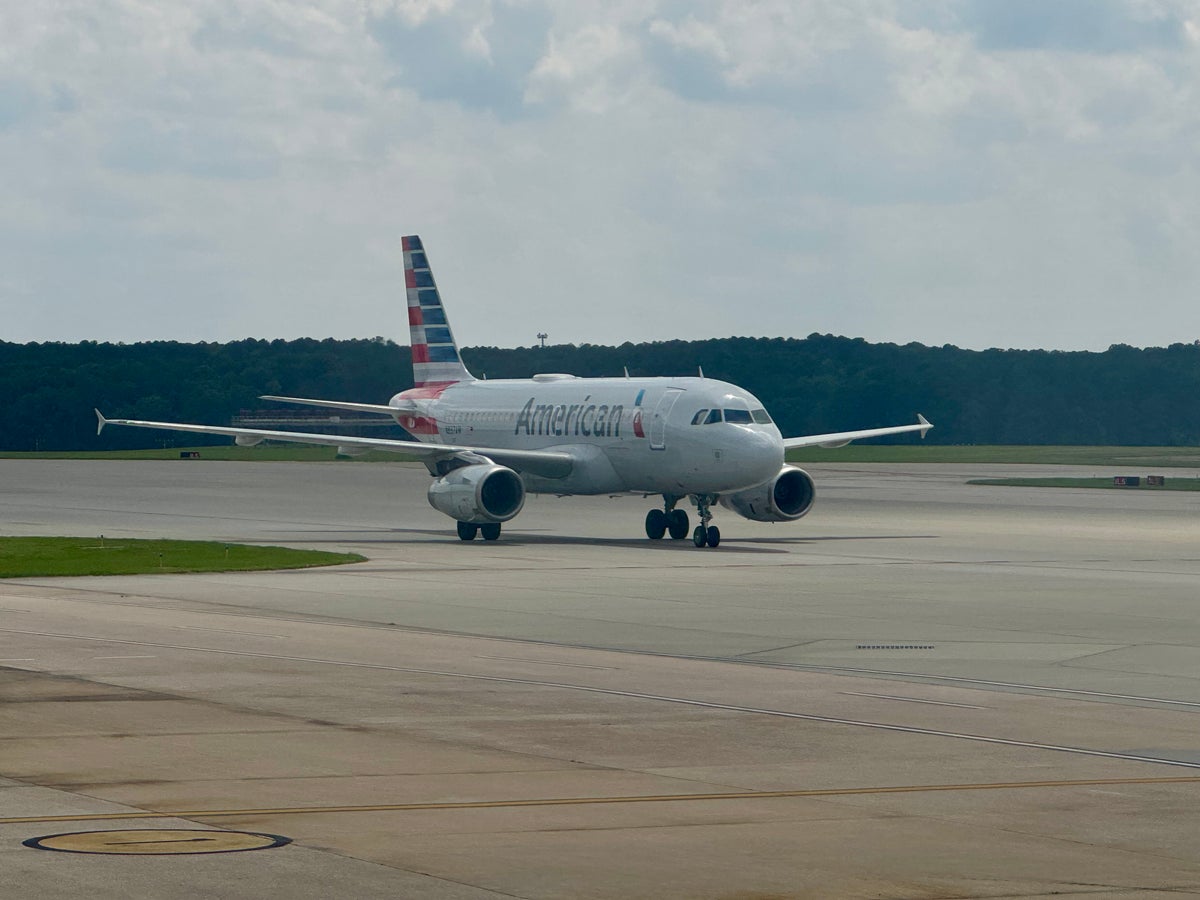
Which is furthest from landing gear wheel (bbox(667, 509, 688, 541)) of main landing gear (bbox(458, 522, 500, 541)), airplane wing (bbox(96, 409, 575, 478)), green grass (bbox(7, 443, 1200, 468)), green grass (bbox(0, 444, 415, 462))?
green grass (bbox(0, 444, 415, 462))

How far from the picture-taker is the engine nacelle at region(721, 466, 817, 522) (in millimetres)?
45406

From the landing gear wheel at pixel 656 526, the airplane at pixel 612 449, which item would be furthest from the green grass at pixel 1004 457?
the landing gear wheel at pixel 656 526

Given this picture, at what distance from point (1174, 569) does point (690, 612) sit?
42.1 feet

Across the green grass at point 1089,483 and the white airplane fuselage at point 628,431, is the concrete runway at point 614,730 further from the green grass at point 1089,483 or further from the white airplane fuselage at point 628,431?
the green grass at point 1089,483

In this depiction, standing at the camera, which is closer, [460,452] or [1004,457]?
[460,452]

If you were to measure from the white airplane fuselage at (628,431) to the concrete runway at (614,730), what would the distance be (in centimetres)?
713

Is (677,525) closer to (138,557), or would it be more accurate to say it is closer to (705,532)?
(705,532)

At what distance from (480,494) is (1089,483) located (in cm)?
4402

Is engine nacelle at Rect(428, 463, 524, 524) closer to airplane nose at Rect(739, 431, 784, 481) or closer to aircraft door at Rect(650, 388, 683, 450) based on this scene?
aircraft door at Rect(650, 388, 683, 450)

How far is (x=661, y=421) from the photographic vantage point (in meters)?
44.9

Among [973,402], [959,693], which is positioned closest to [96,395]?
[973,402]

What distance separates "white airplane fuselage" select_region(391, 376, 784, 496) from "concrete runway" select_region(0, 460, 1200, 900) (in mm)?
7135

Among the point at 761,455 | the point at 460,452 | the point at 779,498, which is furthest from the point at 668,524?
the point at 460,452

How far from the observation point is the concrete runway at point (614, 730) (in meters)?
10.8
